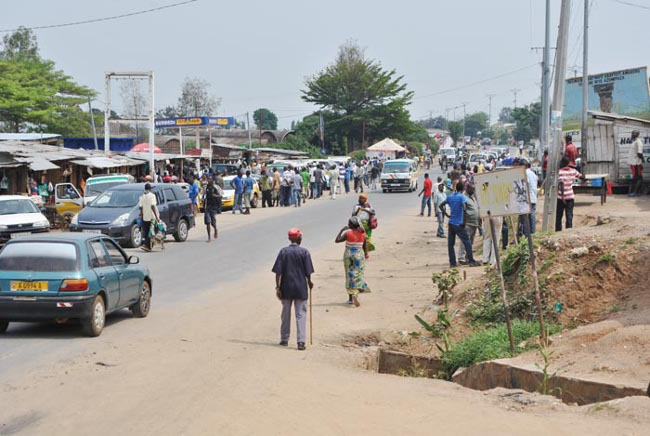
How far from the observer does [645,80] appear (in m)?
33.4

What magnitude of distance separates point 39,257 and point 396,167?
119ft

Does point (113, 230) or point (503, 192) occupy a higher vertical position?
point (503, 192)

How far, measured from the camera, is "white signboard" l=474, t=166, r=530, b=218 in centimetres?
902

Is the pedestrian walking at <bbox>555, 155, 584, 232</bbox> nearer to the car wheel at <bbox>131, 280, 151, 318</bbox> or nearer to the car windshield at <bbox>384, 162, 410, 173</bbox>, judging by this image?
the car wheel at <bbox>131, 280, 151, 318</bbox>

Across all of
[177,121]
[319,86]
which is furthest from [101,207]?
[319,86]

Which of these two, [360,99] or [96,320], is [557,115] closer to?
[96,320]

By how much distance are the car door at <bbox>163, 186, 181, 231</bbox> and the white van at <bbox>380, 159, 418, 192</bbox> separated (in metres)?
23.5

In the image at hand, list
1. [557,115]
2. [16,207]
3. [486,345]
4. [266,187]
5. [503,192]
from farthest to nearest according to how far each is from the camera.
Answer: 1. [266,187]
2. [16,207]
3. [557,115]
4. [486,345]
5. [503,192]

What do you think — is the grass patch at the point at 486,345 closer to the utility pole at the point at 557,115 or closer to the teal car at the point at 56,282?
the teal car at the point at 56,282

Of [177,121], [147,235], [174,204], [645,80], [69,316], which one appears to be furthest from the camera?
[177,121]

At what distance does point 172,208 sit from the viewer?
73.9 feet

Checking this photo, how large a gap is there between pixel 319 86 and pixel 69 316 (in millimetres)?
77526

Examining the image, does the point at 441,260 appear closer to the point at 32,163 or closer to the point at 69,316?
the point at 69,316

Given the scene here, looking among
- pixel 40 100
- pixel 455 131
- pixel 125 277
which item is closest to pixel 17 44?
pixel 40 100
